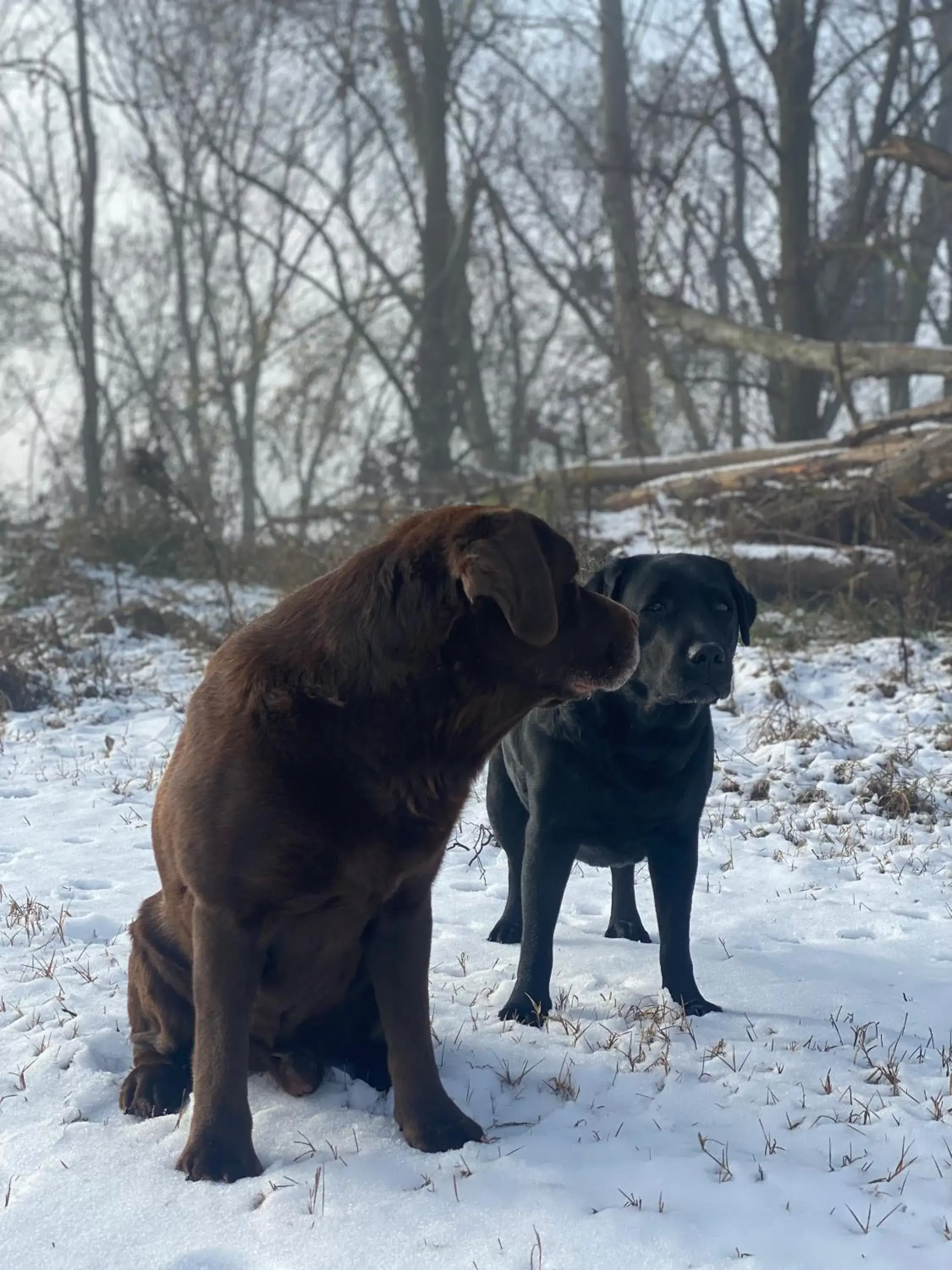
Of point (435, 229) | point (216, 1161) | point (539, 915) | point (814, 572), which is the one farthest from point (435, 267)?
point (216, 1161)

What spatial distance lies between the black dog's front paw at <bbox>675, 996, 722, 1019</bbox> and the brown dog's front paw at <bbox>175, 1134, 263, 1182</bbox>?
155 centimetres

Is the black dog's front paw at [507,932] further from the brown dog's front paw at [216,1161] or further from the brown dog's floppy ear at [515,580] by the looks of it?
the brown dog's floppy ear at [515,580]

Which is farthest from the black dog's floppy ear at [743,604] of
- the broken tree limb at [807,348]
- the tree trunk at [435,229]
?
the tree trunk at [435,229]

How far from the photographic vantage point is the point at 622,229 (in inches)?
730

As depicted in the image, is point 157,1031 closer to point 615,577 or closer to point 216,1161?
point 216,1161

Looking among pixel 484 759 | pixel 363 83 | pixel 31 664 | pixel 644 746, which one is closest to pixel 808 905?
pixel 644 746

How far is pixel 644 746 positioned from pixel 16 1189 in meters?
2.16

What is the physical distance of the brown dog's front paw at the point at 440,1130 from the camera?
298cm

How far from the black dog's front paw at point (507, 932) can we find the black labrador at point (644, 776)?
0.62m

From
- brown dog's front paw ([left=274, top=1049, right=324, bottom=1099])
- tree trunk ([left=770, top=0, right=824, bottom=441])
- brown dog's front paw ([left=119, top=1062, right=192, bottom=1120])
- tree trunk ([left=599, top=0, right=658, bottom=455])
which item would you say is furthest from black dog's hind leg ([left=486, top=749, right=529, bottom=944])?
tree trunk ([left=599, top=0, right=658, bottom=455])

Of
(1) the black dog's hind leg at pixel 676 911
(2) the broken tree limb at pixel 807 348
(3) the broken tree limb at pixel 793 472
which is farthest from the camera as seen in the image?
(2) the broken tree limb at pixel 807 348

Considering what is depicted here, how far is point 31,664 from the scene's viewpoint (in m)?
9.51

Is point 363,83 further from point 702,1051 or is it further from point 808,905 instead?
point 702,1051

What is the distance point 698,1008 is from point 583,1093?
729mm
